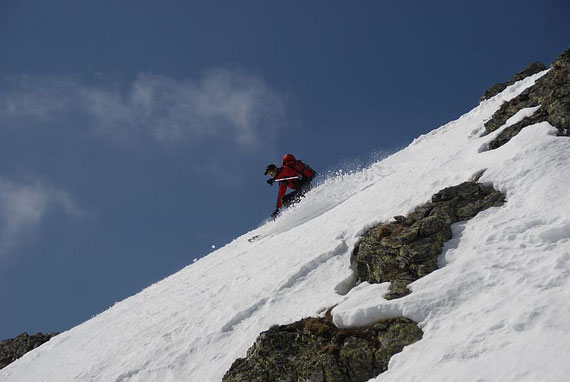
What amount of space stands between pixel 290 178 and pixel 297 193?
71 centimetres

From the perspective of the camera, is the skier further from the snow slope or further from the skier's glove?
the snow slope

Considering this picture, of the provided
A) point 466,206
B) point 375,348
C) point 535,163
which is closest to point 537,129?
point 535,163

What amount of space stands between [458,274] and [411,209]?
12.0 ft

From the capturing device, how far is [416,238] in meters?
10.2

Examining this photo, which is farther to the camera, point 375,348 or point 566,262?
point 375,348

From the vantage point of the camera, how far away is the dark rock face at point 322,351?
309 inches

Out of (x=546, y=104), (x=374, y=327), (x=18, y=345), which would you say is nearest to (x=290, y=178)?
(x=546, y=104)

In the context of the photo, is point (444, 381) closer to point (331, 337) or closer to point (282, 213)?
point (331, 337)

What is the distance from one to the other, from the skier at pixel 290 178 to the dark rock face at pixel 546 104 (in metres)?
7.84

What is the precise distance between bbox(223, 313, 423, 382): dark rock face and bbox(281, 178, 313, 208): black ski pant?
11724 mm

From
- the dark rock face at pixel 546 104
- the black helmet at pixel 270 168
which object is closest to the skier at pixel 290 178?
the black helmet at pixel 270 168

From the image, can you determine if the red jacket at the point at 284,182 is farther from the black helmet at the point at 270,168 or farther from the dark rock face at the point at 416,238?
the dark rock face at the point at 416,238

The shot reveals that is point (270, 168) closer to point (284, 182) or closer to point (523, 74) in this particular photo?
point (284, 182)

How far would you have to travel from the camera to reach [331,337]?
343 inches
